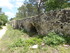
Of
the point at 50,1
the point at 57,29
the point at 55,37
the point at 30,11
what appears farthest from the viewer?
the point at 30,11

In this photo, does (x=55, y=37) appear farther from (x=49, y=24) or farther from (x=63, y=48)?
(x=49, y=24)

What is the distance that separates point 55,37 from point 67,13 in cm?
155

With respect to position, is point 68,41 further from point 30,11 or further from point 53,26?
point 30,11

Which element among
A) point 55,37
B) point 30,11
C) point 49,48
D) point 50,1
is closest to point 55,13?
point 55,37

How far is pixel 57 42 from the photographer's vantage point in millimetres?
4965

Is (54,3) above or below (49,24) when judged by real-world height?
above

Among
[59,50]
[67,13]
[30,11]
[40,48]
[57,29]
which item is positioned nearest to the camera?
[59,50]

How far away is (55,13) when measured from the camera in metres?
6.31

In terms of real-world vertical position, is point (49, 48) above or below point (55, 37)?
below

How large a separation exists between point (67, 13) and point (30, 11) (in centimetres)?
2703

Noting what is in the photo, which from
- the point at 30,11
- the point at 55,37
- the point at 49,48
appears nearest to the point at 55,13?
the point at 55,37

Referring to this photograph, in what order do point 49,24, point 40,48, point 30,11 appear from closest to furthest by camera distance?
point 40,48
point 49,24
point 30,11

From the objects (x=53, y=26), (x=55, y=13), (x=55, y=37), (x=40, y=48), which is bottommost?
(x=40, y=48)

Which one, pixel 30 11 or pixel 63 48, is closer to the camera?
pixel 63 48
